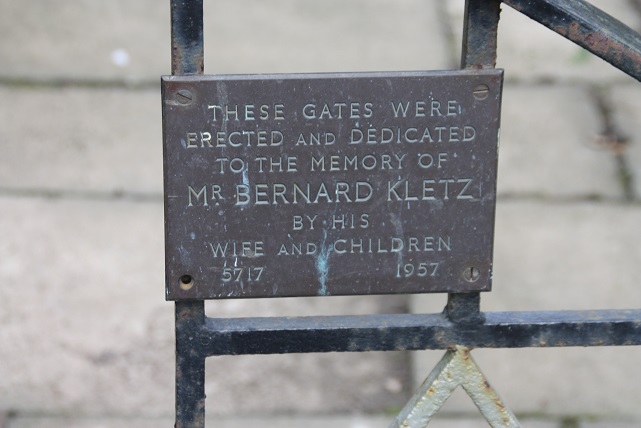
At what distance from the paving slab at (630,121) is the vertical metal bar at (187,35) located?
8.81 ft

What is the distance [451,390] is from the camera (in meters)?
1.67

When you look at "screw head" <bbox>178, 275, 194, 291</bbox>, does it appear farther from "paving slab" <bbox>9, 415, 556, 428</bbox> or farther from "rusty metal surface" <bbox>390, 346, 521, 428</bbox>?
"paving slab" <bbox>9, 415, 556, 428</bbox>

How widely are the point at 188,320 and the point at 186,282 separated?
0.07m

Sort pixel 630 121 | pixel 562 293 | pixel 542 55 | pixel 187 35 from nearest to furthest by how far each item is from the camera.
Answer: pixel 187 35
pixel 562 293
pixel 630 121
pixel 542 55

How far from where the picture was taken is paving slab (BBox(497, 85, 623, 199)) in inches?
153

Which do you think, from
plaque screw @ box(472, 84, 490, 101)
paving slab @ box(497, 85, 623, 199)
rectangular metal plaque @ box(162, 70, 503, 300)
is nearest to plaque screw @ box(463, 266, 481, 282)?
rectangular metal plaque @ box(162, 70, 503, 300)

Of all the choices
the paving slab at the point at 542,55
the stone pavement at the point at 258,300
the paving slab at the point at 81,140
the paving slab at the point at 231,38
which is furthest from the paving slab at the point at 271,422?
the paving slab at the point at 542,55

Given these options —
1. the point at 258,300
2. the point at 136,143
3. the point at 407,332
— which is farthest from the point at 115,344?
the point at 407,332

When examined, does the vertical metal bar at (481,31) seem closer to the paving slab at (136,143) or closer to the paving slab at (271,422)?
the paving slab at (271,422)

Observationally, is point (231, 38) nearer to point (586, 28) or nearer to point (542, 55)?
point (542, 55)

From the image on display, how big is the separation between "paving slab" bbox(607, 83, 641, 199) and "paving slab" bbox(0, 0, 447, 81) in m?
0.74

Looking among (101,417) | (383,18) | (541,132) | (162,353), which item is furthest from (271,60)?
(101,417)

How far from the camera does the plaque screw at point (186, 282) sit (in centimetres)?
158

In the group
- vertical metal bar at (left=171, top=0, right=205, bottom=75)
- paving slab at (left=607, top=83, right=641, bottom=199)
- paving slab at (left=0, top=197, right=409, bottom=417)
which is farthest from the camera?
paving slab at (left=607, top=83, right=641, bottom=199)
